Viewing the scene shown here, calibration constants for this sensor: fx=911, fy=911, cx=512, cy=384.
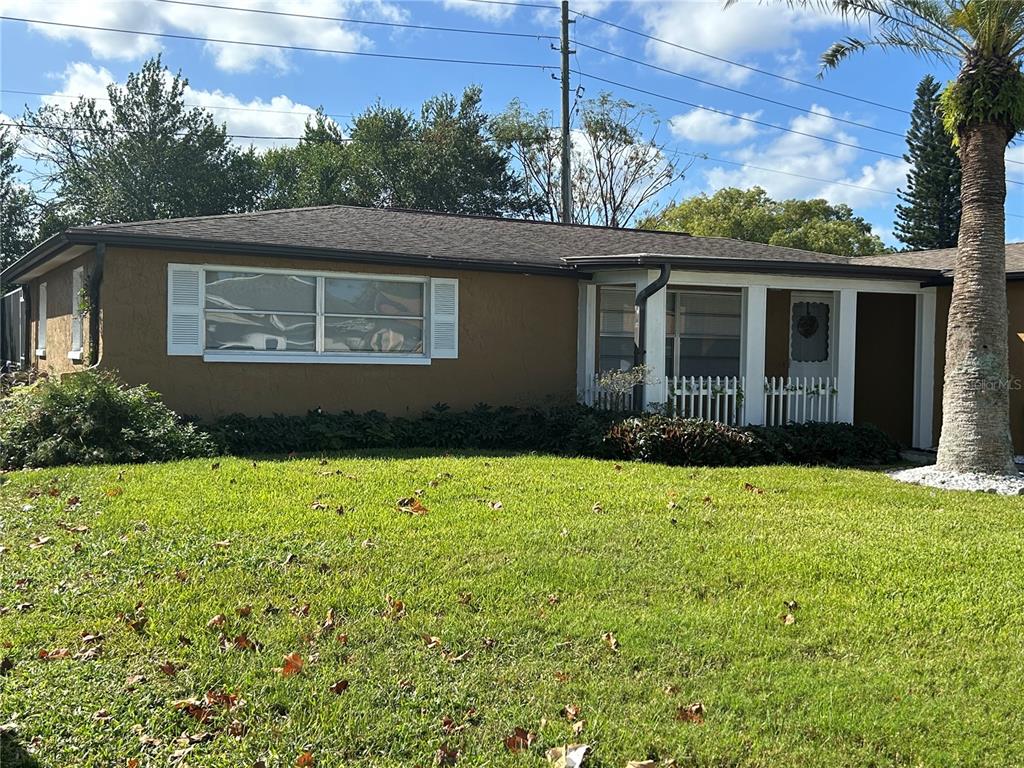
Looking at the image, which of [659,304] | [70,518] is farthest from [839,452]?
[70,518]

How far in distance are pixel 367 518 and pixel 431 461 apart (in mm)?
3037

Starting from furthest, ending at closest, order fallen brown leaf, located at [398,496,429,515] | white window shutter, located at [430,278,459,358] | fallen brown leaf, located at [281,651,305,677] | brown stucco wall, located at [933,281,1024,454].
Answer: white window shutter, located at [430,278,459,358] < brown stucco wall, located at [933,281,1024,454] < fallen brown leaf, located at [398,496,429,515] < fallen brown leaf, located at [281,651,305,677]

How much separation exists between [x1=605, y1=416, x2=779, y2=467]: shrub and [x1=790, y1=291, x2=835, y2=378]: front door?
4.55 metres

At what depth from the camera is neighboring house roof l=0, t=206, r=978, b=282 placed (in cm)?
1121

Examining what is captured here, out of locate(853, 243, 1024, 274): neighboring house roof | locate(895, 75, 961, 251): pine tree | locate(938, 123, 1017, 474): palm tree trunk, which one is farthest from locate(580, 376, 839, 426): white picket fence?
locate(895, 75, 961, 251): pine tree

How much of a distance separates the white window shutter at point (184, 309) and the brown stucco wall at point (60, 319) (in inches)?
46.2

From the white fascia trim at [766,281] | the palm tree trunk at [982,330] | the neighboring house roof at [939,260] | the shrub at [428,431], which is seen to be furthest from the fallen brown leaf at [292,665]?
the neighboring house roof at [939,260]

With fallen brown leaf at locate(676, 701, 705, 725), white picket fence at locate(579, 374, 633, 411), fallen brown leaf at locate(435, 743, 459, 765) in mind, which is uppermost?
white picket fence at locate(579, 374, 633, 411)

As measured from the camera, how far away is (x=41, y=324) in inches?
626

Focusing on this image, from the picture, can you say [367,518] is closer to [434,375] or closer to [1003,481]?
[434,375]

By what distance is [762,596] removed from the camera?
5480mm

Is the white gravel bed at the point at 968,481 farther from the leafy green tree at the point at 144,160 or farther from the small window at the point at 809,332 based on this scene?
the leafy green tree at the point at 144,160

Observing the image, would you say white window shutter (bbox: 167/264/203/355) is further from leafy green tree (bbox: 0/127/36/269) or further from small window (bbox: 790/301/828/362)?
leafy green tree (bbox: 0/127/36/269)

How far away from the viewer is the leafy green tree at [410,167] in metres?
38.4
